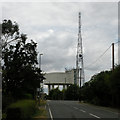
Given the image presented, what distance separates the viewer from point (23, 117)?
565 inches

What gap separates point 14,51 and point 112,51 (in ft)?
41.8

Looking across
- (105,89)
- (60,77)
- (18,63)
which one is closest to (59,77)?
(60,77)

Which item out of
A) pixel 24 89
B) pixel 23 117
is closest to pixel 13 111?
pixel 23 117

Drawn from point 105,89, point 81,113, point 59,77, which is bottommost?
point 81,113

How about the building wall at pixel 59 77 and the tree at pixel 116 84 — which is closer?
the tree at pixel 116 84

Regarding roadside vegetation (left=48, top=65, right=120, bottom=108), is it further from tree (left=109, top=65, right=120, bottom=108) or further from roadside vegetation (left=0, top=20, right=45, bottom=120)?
roadside vegetation (left=0, top=20, right=45, bottom=120)

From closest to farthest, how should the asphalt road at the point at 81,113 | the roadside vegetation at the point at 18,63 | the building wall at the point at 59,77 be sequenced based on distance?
the asphalt road at the point at 81,113 → the roadside vegetation at the point at 18,63 → the building wall at the point at 59,77

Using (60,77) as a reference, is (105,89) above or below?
below

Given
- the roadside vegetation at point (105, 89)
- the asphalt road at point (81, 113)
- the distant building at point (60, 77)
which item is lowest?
the asphalt road at point (81, 113)

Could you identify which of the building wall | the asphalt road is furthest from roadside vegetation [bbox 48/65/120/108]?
the building wall

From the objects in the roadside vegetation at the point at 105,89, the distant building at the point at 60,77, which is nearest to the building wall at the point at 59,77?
the distant building at the point at 60,77

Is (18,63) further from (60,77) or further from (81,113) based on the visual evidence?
(60,77)

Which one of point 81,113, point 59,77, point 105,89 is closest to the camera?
point 81,113

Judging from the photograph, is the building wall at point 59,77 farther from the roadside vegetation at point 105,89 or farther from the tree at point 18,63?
the tree at point 18,63
